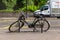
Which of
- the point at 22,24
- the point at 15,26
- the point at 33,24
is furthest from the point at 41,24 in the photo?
the point at 15,26

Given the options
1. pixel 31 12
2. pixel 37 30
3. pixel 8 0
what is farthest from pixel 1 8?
pixel 37 30

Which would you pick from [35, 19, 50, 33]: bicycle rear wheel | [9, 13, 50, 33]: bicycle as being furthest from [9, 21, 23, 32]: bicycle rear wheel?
[35, 19, 50, 33]: bicycle rear wheel

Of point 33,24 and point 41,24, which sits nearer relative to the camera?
point 41,24

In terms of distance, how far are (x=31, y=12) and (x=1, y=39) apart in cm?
2678

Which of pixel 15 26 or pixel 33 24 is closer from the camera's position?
pixel 15 26

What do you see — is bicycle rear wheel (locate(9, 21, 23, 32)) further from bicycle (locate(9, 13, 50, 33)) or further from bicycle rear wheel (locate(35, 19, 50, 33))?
bicycle rear wheel (locate(35, 19, 50, 33))

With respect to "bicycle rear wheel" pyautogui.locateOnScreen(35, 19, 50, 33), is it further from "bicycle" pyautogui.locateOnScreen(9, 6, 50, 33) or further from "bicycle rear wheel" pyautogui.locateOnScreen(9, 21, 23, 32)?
"bicycle rear wheel" pyautogui.locateOnScreen(9, 21, 23, 32)

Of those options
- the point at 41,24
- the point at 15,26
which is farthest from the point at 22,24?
the point at 41,24

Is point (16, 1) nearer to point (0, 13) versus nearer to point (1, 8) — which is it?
point (1, 8)

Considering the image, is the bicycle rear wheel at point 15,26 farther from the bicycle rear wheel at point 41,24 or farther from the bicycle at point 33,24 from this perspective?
the bicycle rear wheel at point 41,24

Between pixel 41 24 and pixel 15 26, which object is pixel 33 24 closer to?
pixel 41 24

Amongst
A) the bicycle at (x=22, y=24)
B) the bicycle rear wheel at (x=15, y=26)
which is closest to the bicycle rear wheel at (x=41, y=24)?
the bicycle at (x=22, y=24)

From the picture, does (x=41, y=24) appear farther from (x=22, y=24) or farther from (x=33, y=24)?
(x=22, y=24)

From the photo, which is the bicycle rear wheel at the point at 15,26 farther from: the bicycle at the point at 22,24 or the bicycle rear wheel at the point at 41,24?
the bicycle rear wheel at the point at 41,24
